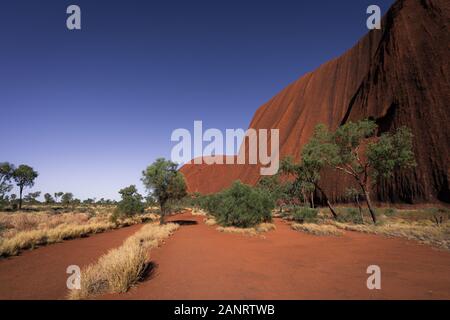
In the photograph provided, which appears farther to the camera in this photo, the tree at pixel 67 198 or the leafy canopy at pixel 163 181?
the tree at pixel 67 198

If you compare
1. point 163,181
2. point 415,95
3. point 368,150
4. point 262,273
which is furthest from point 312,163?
point 415,95

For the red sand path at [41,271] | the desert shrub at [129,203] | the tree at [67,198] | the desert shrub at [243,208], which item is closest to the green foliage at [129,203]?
the desert shrub at [129,203]

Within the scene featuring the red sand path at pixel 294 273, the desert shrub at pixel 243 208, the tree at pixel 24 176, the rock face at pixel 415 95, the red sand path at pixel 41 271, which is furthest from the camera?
the tree at pixel 24 176

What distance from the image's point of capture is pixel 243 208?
18062mm

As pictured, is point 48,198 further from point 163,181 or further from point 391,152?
point 391,152

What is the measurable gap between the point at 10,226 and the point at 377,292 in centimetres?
2066

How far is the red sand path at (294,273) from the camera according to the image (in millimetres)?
4809

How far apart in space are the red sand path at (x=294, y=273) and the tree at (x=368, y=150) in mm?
9612

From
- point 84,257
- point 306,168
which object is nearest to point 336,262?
point 84,257

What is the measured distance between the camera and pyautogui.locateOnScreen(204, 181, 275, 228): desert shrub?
1781 cm

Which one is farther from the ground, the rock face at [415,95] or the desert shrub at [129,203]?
the rock face at [415,95]

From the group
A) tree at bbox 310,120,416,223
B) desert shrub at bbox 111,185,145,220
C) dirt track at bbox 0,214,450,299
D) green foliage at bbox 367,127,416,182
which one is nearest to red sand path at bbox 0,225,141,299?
dirt track at bbox 0,214,450,299

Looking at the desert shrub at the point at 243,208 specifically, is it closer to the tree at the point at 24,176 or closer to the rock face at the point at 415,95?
the rock face at the point at 415,95

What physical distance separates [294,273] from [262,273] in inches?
34.2
